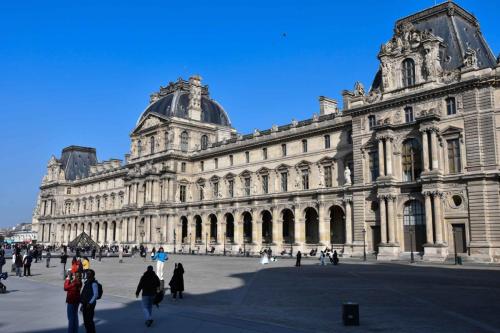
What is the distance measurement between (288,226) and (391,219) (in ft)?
71.3

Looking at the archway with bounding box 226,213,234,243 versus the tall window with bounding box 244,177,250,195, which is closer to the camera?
the tall window with bounding box 244,177,250,195

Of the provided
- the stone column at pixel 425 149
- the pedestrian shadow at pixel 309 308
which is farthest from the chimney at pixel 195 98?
the pedestrian shadow at pixel 309 308

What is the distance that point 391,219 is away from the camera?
48.1 m

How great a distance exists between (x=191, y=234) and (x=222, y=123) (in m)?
24.3

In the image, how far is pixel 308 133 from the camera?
6272 cm

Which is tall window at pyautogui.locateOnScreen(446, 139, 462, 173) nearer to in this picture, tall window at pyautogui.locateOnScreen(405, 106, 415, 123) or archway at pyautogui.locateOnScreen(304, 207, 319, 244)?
tall window at pyautogui.locateOnScreen(405, 106, 415, 123)

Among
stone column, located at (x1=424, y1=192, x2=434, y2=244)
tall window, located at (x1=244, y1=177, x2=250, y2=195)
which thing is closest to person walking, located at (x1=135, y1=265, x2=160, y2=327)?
stone column, located at (x1=424, y1=192, x2=434, y2=244)

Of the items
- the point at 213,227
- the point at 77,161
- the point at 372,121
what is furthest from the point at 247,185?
the point at 77,161

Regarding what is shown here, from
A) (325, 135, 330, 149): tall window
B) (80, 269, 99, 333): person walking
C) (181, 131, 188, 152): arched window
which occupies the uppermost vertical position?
(181, 131, 188, 152): arched window

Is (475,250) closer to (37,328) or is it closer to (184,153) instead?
(37,328)

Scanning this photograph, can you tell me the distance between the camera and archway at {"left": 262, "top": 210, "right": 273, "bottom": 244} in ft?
225

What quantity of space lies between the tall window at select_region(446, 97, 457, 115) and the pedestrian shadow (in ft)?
75.9

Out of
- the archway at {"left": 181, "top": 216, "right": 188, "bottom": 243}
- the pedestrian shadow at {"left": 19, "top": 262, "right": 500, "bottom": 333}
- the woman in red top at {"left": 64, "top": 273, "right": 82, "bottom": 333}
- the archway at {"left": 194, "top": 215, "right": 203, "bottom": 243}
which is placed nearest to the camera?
the woman in red top at {"left": 64, "top": 273, "right": 82, "bottom": 333}

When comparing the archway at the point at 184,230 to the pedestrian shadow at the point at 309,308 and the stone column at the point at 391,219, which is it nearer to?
the stone column at the point at 391,219
